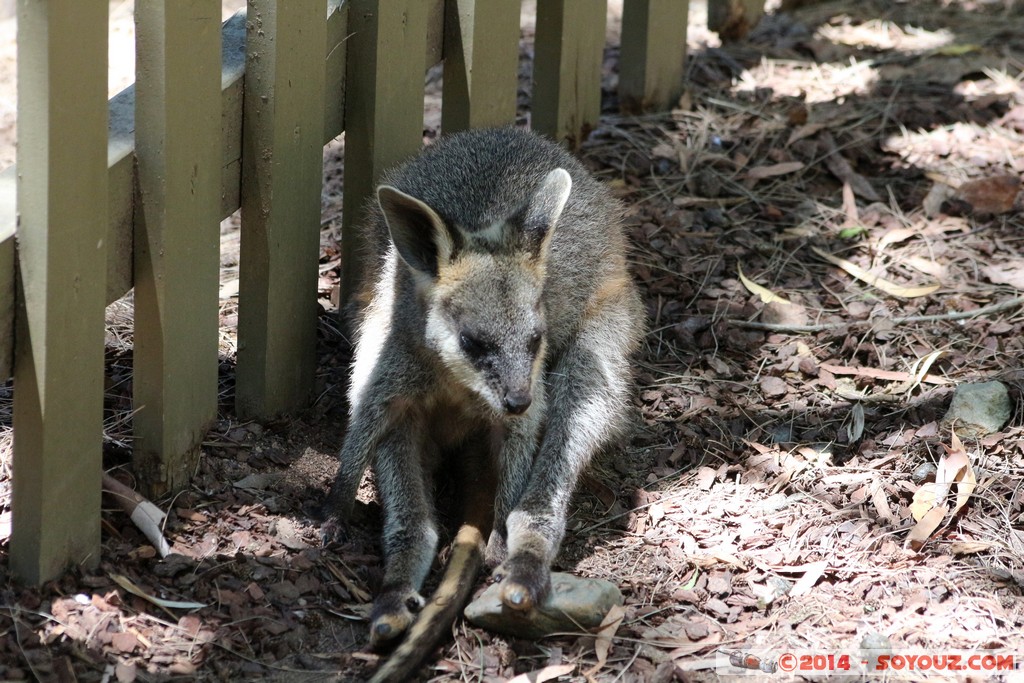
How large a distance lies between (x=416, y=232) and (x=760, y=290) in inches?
88.2

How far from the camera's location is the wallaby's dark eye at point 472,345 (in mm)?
4421

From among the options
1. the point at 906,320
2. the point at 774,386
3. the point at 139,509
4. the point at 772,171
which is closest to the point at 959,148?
the point at 772,171

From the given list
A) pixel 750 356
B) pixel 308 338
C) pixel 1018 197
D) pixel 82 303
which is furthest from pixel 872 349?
pixel 82 303

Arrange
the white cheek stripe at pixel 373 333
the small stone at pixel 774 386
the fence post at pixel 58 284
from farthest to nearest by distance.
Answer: the small stone at pixel 774 386, the white cheek stripe at pixel 373 333, the fence post at pixel 58 284

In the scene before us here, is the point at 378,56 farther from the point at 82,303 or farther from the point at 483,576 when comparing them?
the point at 483,576

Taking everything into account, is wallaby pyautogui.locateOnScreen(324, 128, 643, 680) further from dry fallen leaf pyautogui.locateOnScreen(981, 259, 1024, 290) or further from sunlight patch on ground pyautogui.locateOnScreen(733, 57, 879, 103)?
sunlight patch on ground pyautogui.locateOnScreen(733, 57, 879, 103)

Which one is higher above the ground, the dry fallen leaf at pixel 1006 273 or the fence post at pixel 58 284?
the fence post at pixel 58 284

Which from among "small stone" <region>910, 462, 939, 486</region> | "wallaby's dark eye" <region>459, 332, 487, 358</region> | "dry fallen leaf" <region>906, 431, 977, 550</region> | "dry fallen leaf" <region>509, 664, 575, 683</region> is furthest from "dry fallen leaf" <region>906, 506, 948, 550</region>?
"wallaby's dark eye" <region>459, 332, 487, 358</region>

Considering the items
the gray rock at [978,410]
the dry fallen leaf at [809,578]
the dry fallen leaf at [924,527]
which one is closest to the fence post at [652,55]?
the gray rock at [978,410]

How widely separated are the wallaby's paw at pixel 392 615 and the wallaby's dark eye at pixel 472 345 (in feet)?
3.06

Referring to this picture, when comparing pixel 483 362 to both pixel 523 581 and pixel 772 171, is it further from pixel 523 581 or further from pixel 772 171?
pixel 772 171

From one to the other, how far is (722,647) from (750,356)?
82.0 inches

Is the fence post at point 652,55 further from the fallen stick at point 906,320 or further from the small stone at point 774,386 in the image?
the small stone at point 774,386

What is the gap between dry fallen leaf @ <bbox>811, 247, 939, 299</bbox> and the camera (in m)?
5.89
